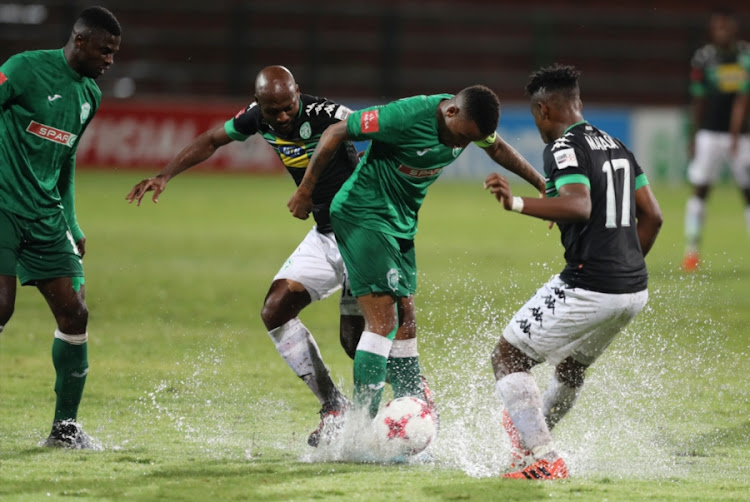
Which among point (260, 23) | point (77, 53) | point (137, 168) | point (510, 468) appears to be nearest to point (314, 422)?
point (510, 468)

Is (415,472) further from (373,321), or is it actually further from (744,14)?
(744,14)

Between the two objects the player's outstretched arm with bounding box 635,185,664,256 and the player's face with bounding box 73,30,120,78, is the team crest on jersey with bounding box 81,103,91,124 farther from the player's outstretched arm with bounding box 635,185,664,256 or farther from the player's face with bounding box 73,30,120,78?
the player's outstretched arm with bounding box 635,185,664,256

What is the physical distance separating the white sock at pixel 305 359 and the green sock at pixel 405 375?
352 millimetres

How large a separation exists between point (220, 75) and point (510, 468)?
19.5 metres

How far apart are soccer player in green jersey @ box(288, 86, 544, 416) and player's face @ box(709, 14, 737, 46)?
8256 millimetres

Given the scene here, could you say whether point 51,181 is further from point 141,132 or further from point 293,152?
point 141,132

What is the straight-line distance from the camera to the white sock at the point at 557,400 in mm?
5465

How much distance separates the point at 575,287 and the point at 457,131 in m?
0.93

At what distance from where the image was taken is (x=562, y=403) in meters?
5.51

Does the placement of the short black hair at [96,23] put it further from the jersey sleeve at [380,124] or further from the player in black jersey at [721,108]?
the player in black jersey at [721,108]

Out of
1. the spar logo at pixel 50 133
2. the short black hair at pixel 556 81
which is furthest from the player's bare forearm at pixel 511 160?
the spar logo at pixel 50 133

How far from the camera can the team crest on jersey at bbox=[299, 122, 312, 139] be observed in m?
5.91

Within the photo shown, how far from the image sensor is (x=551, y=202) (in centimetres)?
477

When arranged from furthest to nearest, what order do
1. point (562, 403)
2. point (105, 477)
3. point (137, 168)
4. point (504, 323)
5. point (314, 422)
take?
point (137, 168) < point (504, 323) < point (314, 422) < point (562, 403) < point (105, 477)
